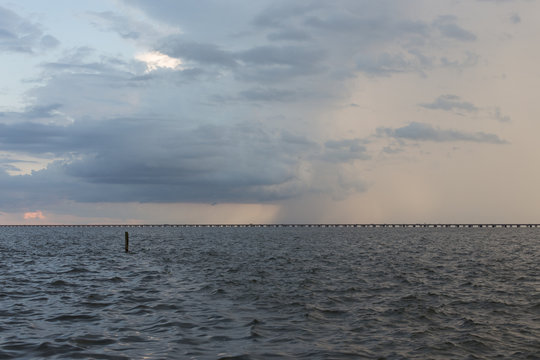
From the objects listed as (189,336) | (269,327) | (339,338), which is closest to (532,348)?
(339,338)

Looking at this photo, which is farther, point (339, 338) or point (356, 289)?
point (356, 289)

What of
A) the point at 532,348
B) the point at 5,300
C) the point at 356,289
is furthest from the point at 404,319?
the point at 5,300

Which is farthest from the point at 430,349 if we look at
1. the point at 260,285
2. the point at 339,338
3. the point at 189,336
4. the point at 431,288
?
the point at 260,285

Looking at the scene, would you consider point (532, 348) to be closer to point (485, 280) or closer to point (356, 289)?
point (356, 289)

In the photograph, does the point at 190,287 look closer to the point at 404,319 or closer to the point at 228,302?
the point at 228,302

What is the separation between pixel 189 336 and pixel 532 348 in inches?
510

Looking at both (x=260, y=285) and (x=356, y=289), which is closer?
(x=356, y=289)

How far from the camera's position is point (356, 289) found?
29688mm

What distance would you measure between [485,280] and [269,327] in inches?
893

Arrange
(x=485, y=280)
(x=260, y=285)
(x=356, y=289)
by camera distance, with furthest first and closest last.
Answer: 1. (x=485, y=280)
2. (x=260, y=285)
3. (x=356, y=289)

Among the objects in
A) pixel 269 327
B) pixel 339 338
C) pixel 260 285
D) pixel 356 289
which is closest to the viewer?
pixel 339 338

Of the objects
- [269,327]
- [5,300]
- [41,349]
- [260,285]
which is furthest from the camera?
[260,285]

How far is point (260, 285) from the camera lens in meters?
31.8

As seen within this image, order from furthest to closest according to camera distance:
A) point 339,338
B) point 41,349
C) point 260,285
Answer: point 260,285 → point 339,338 → point 41,349
